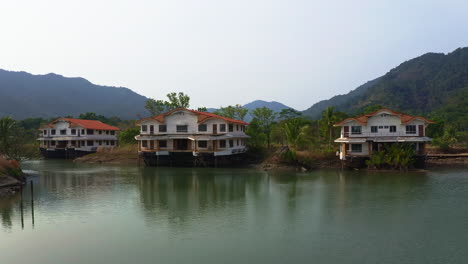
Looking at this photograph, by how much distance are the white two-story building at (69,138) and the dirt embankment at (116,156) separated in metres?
4.16

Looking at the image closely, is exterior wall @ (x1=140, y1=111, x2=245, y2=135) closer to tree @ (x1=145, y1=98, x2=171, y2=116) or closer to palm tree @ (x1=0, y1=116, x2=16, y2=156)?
palm tree @ (x1=0, y1=116, x2=16, y2=156)

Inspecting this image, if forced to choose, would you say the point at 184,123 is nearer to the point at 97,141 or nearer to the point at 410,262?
the point at 97,141

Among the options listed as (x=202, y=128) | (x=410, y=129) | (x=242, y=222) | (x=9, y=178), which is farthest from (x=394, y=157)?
(x=9, y=178)

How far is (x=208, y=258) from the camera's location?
12969mm

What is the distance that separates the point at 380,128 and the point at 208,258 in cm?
3143

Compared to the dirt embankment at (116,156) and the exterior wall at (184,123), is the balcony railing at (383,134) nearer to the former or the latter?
the exterior wall at (184,123)

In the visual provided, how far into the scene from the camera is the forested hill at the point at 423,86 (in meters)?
122

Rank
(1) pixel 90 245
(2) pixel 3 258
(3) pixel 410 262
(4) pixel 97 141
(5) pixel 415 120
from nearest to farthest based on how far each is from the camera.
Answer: (3) pixel 410 262
(2) pixel 3 258
(1) pixel 90 245
(5) pixel 415 120
(4) pixel 97 141

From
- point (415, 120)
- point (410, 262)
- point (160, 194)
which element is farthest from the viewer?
point (415, 120)

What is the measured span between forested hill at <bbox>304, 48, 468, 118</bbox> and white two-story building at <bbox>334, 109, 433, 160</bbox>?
77559 millimetres

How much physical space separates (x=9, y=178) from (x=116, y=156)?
24.8 m

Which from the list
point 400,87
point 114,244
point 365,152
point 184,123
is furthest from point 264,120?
point 400,87

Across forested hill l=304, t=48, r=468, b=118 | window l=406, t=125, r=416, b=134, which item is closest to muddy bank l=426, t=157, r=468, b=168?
window l=406, t=125, r=416, b=134

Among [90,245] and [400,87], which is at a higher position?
[400,87]
